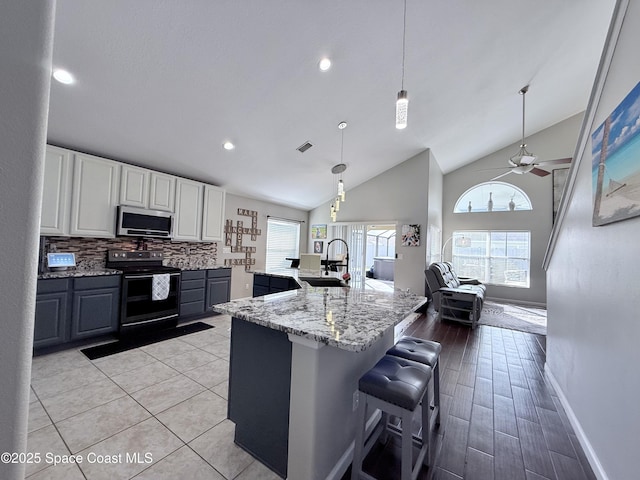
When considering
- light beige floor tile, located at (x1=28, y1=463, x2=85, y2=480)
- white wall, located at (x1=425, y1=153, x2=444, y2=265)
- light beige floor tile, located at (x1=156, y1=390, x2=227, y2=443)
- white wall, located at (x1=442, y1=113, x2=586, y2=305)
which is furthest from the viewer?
white wall, located at (x1=442, y1=113, x2=586, y2=305)

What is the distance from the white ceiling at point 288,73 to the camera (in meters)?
2.14

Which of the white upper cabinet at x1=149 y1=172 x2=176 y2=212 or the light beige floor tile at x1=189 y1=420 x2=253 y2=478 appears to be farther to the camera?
the white upper cabinet at x1=149 y1=172 x2=176 y2=212

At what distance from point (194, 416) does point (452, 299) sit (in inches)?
167

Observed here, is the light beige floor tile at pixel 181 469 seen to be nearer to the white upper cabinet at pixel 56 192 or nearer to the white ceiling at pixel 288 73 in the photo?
the white upper cabinet at pixel 56 192

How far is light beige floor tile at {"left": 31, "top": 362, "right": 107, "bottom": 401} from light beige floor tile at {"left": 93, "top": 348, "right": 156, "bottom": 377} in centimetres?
7

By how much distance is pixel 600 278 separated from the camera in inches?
64.1

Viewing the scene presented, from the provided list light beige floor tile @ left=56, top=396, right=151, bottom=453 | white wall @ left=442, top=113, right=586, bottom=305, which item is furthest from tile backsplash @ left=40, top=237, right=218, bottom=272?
white wall @ left=442, top=113, right=586, bottom=305

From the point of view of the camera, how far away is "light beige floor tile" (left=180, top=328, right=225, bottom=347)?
337 centimetres

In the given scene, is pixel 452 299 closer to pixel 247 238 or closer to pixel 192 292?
pixel 247 238

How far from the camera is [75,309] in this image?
2998mm

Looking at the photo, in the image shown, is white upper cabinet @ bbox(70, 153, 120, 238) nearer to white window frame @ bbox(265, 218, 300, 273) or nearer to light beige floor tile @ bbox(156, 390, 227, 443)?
light beige floor tile @ bbox(156, 390, 227, 443)

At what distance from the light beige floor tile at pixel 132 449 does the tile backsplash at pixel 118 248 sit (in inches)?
98.6

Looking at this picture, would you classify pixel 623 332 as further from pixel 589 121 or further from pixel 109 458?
pixel 109 458

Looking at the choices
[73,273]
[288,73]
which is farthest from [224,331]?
[288,73]
